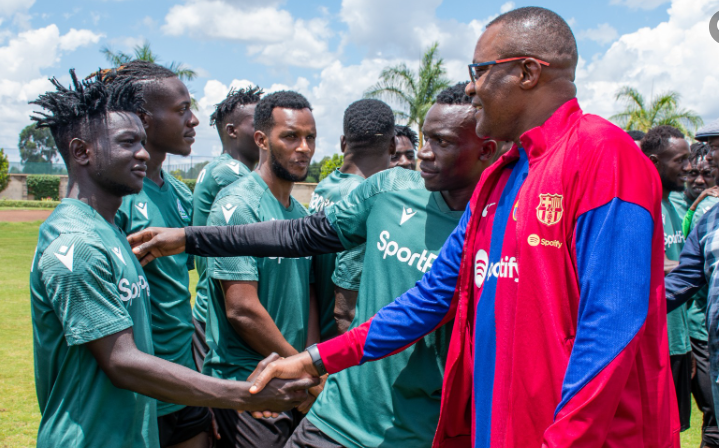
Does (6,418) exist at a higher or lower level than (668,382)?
lower

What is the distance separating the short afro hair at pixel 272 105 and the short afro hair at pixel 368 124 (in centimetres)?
63

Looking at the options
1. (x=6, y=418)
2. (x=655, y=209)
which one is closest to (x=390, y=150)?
(x=655, y=209)

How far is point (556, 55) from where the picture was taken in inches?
77.8

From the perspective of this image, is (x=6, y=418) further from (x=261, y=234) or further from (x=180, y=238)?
(x=261, y=234)

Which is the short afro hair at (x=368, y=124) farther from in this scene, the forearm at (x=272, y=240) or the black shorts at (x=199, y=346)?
the black shorts at (x=199, y=346)

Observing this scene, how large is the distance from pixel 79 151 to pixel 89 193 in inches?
8.1

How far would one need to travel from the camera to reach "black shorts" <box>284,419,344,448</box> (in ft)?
8.97

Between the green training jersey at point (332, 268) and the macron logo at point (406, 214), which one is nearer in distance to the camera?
the macron logo at point (406, 214)

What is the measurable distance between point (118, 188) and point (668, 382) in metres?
2.39

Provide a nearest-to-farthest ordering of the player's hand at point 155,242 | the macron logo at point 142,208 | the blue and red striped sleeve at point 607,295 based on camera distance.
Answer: the blue and red striped sleeve at point 607,295, the player's hand at point 155,242, the macron logo at point 142,208

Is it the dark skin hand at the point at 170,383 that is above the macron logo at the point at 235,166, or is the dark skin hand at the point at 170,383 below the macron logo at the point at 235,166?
below

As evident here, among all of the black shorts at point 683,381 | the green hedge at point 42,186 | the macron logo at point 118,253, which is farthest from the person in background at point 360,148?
the green hedge at point 42,186

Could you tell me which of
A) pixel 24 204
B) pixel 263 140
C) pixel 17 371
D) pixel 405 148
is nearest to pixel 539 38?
pixel 263 140

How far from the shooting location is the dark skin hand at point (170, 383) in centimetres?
231
